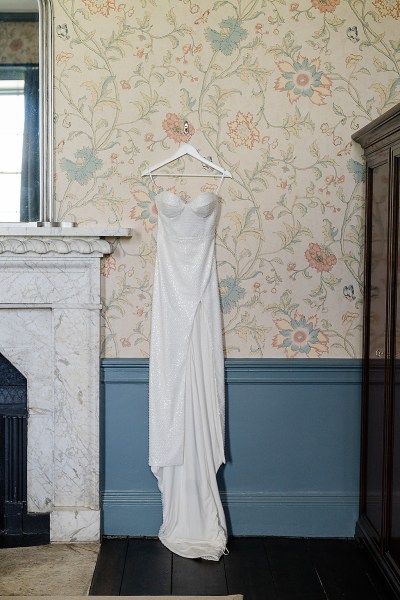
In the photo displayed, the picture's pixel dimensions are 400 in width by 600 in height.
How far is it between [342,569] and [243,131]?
69.5 inches

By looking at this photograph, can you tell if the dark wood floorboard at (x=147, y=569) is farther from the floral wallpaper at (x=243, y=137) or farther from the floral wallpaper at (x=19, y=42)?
the floral wallpaper at (x=19, y=42)

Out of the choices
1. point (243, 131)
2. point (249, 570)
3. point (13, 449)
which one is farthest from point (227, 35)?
point (249, 570)

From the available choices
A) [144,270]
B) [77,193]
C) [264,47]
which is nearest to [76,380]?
[144,270]

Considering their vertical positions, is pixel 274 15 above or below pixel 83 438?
above

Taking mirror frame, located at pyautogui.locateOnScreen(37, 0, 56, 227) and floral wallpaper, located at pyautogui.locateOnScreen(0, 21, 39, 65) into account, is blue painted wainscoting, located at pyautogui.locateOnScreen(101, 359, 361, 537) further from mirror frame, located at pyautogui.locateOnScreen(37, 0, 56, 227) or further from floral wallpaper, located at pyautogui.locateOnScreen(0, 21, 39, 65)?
floral wallpaper, located at pyautogui.locateOnScreen(0, 21, 39, 65)

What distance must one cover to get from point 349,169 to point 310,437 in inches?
44.4

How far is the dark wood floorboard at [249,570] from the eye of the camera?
2.90 m

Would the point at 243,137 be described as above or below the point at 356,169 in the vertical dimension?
above

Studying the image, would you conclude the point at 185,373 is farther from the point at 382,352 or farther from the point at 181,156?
the point at 181,156

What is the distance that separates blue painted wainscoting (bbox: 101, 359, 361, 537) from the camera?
11.3ft

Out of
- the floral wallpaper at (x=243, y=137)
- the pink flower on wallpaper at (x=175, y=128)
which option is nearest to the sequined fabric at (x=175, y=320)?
the floral wallpaper at (x=243, y=137)

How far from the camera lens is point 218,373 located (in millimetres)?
3355

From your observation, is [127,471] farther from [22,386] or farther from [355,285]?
[355,285]

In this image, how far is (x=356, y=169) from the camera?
3.41m
